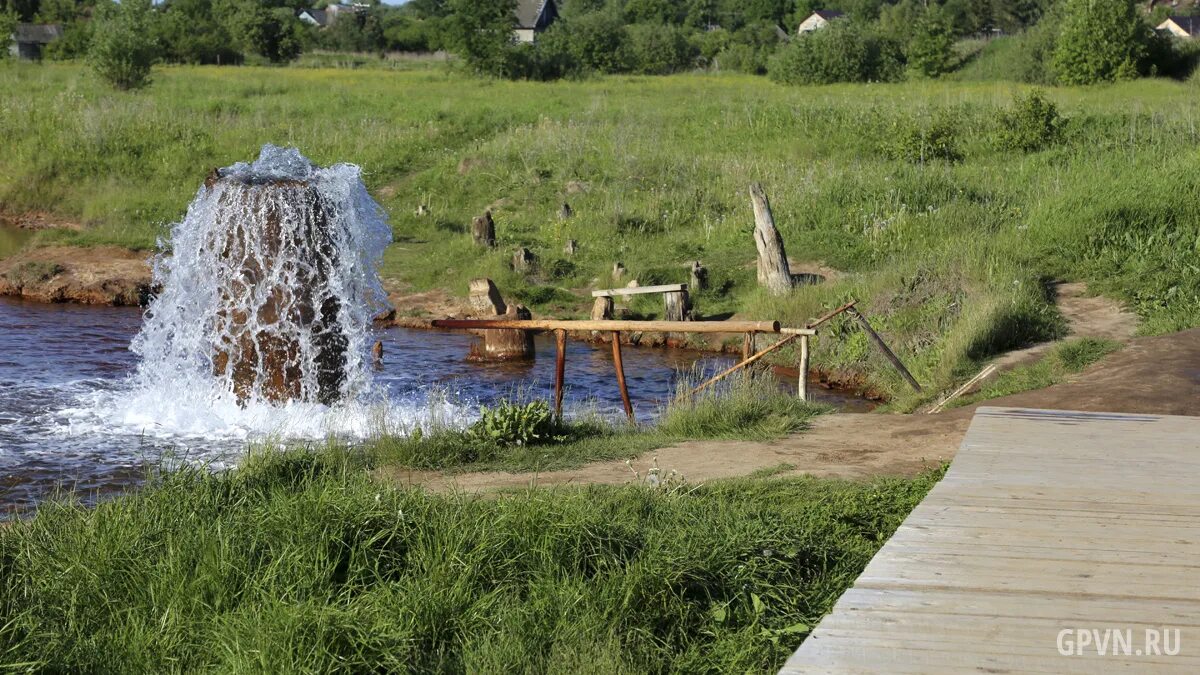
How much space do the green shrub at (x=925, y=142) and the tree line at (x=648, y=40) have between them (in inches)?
762

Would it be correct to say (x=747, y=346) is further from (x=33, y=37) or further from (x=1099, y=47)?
(x=33, y=37)

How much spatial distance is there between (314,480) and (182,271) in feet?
18.8

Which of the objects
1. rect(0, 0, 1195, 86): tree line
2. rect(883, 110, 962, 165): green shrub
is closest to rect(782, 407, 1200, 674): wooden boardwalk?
rect(883, 110, 962, 165): green shrub

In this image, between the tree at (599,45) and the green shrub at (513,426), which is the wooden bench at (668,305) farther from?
the tree at (599,45)

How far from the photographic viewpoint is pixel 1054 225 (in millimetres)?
18625

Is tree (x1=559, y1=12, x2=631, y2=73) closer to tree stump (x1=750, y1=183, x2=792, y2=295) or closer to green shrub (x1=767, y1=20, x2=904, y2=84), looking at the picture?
green shrub (x1=767, y1=20, x2=904, y2=84)

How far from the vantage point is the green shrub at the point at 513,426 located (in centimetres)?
973

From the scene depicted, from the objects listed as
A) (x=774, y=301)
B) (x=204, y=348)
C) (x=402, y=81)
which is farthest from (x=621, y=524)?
(x=402, y=81)

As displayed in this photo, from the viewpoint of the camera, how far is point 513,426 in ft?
32.1

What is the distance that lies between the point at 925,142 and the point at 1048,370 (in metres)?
14.1

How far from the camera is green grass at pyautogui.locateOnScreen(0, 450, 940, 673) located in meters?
4.78

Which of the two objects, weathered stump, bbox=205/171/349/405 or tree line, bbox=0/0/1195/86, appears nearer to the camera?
weathered stump, bbox=205/171/349/405

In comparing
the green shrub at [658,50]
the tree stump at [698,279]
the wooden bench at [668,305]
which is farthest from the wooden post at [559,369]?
the green shrub at [658,50]

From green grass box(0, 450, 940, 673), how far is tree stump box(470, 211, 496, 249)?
49.0ft
